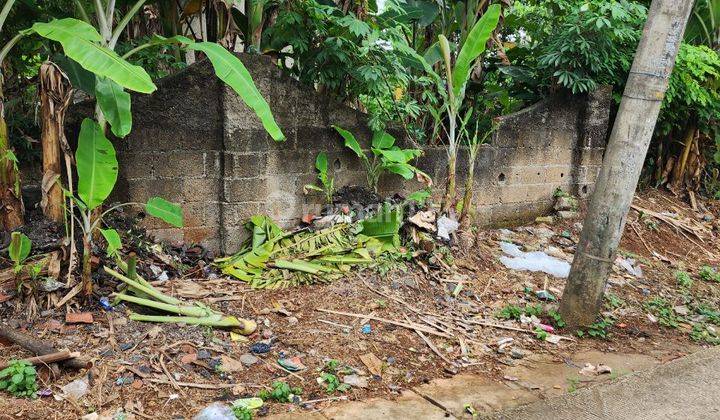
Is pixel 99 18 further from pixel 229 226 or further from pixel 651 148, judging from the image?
pixel 651 148

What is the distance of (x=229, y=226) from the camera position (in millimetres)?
4625

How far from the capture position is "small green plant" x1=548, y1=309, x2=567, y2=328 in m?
4.02

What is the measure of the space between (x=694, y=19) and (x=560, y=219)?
10.6 ft

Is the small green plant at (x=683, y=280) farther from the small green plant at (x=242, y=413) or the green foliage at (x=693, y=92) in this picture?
the small green plant at (x=242, y=413)

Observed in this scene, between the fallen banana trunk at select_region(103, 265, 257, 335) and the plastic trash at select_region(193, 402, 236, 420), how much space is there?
2.67ft

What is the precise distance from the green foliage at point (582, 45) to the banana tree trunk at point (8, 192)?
5069mm

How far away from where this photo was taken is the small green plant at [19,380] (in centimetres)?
261

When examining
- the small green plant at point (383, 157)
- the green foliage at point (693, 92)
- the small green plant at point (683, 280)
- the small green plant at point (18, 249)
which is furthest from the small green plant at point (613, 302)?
the small green plant at point (18, 249)

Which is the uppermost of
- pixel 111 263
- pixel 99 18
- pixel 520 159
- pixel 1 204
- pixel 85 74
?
pixel 99 18

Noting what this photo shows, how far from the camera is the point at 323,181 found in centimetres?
494

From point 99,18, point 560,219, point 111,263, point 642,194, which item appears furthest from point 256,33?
point 642,194

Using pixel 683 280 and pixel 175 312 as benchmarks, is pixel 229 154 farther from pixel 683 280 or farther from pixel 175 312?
pixel 683 280

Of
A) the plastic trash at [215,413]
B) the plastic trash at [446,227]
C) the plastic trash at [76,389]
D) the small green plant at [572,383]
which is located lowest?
the small green plant at [572,383]

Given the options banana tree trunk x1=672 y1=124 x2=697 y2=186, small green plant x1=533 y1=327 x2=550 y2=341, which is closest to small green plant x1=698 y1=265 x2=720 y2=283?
banana tree trunk x1=672 y1=124 x2=697 y2=186
